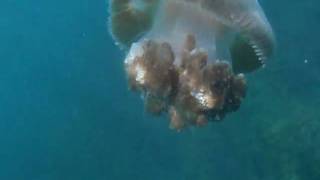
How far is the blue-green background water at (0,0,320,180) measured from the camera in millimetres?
15758

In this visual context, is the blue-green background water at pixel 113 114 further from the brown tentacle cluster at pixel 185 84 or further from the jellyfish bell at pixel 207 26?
the brown tentacle cluster at pixel 185 84

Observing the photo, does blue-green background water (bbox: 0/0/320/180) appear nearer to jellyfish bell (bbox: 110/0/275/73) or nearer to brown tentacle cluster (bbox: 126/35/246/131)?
jellyfish bell (bbox: 110/0/275/73)

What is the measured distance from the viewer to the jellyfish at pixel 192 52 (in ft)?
13.0

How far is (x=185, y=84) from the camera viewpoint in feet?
12.8

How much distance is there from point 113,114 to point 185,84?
64.3ft

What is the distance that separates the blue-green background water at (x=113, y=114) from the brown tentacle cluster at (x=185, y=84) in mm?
10573

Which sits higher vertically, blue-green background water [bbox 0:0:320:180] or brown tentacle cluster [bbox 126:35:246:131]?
brown tentacle cluster [bbox 126:35:246:131]

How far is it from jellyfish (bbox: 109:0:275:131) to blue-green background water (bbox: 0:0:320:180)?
10480mm

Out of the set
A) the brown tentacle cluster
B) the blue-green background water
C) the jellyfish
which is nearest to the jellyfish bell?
the jellyfish

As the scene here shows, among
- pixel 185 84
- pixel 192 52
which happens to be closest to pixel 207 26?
pixel 192 52

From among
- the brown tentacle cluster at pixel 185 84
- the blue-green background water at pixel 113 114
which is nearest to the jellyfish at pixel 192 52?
the brown tentacle cluster at pixel 185 84

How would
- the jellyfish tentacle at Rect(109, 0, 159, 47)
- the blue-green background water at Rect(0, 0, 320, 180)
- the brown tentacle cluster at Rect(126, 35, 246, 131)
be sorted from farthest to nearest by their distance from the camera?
the blue-green background water at Rect(0, 0, 320, 180), the jellyfish tentacle at Rect(109, 0, 159, 47), the brown tentacle cluster at Rect(126, 35, 246, 131)

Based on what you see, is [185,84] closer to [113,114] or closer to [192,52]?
[192,52]

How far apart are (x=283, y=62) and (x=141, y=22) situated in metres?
14.0
